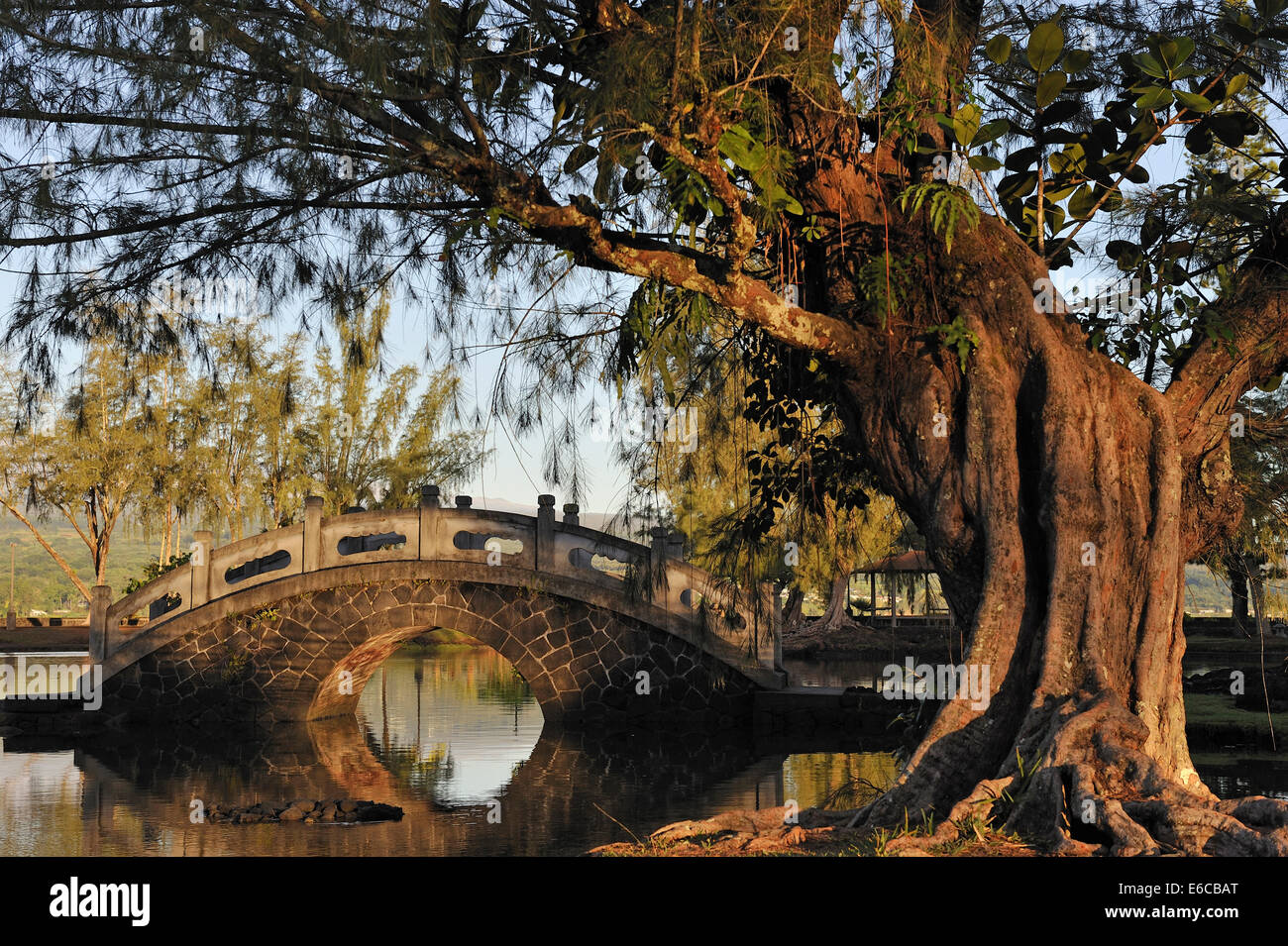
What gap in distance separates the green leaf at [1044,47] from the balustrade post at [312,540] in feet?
41.6

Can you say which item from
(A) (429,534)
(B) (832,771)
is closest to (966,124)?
(B) (832,771)

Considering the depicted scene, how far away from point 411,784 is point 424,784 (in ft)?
0.44

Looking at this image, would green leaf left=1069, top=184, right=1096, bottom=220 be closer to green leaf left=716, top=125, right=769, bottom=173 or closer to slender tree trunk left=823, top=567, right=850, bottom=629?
green leaf left=716, top=125, right=769, bottom=173

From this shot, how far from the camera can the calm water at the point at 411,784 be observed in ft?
32.0

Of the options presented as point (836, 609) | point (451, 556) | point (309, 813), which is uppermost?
point (451, 556)

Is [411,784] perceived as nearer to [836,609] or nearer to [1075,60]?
[1075,60]

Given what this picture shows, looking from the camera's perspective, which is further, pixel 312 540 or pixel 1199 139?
pixel 312 540

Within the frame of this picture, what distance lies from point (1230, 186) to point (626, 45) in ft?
12.2

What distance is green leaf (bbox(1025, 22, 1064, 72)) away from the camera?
5.95 metres

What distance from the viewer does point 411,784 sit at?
12562mm

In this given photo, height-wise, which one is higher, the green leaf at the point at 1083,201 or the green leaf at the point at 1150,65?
the green leaf at the point at 1150,65

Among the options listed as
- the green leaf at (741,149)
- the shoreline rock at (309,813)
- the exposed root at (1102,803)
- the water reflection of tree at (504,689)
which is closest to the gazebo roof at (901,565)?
the water reflection of tree at (504,689)

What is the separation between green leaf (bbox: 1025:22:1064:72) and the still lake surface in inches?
164

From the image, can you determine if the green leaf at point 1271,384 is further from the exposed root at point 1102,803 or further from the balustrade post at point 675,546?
the balustrade post at point 675,546
